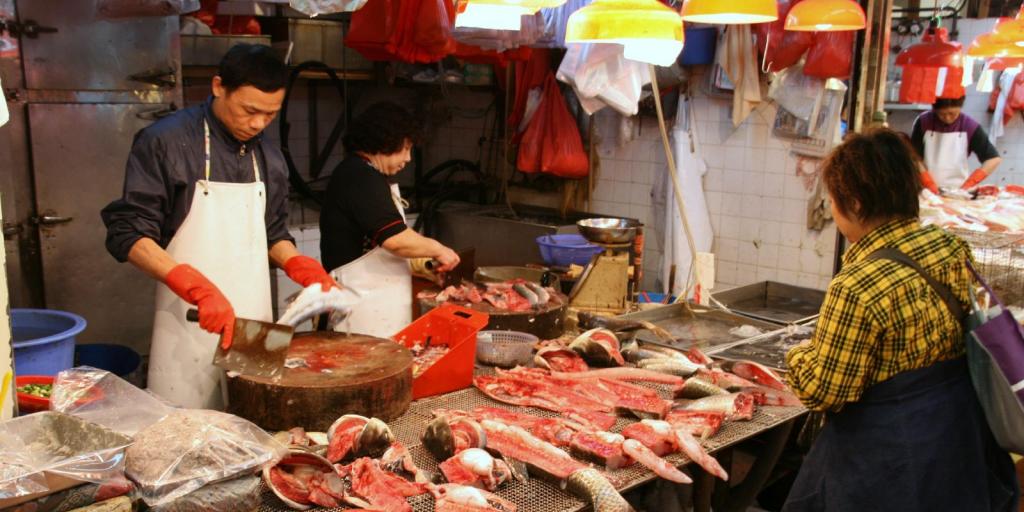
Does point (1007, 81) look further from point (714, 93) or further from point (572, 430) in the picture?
point (572, 430)

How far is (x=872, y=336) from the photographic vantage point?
2943 mm

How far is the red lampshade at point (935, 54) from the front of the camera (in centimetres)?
669

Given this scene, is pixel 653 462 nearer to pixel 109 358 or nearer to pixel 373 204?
pixel 373 204

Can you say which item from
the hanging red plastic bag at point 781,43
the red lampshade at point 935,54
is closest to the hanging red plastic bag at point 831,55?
the hanging red plastic bag at point 781,43

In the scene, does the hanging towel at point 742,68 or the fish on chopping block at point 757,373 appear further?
the hanging towel at point 742,68

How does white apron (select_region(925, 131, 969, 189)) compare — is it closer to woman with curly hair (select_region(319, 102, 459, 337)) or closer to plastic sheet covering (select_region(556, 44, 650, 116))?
plastic sheet covering (select_region(556, 44, 650, 116))

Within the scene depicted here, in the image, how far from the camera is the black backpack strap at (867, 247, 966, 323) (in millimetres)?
2971

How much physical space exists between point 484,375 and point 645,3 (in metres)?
1.72

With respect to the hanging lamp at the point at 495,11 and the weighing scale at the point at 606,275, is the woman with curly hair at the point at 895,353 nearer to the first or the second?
the hanging lamp at the point at 495,11

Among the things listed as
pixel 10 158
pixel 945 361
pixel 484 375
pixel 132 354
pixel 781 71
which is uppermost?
pixel 781 71

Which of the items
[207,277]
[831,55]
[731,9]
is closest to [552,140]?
[831,55]

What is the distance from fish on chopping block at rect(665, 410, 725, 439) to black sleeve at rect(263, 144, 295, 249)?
1.96 meters

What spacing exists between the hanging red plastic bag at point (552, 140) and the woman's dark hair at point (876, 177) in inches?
199

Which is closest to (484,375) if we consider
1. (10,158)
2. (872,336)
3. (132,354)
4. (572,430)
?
(572,430)
